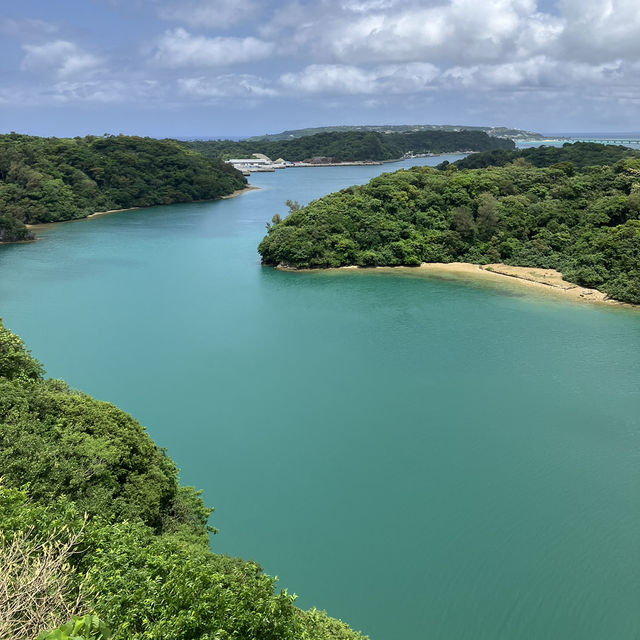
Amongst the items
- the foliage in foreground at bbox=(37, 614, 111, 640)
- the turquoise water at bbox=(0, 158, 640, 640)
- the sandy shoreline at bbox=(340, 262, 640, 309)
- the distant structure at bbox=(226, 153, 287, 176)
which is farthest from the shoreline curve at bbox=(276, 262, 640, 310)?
the distant structure at bbox=(226, 153, 287, 176)

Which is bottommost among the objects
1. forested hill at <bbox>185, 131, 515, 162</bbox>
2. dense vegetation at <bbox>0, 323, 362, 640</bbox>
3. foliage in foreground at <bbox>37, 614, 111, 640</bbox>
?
dense vegetation at <bbox>0, 323, 362, 640</bbox>

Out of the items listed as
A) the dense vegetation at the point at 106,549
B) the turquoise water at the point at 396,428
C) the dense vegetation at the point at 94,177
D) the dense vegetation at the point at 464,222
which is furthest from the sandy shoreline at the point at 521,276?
the dense vegetation at the point at 94,177

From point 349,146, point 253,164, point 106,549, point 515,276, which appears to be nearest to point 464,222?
point 515,276

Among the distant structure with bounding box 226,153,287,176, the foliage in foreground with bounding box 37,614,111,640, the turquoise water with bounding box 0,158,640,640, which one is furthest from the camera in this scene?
the distant structure with bounding box 226,153,287,176

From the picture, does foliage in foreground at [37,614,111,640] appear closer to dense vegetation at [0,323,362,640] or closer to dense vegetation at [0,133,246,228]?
dense vegetation at [0,323,362,640]

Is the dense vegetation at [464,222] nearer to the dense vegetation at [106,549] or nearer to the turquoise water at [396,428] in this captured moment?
the turquoise water at [396,428]

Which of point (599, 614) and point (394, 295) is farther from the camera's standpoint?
point (394, 295)

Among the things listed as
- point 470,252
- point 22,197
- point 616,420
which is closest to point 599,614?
point 616,420

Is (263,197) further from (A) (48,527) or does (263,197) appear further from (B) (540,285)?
(A) (48,527)
